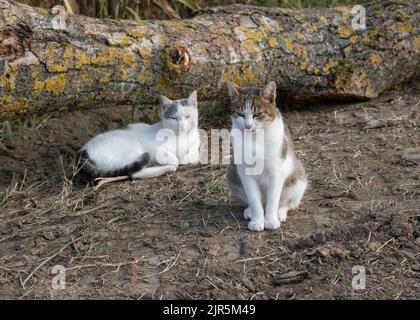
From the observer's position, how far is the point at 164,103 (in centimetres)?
543

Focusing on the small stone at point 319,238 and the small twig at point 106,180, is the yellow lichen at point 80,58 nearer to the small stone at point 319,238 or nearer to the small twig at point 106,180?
the small twig at point 106,180

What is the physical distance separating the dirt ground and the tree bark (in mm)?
386

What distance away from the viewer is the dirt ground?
3416 mm

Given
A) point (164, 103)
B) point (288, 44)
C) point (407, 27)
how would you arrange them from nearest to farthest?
point (164, 103)
point (288, 44)
point (407, 27)

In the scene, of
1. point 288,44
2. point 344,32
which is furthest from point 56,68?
point 344,32

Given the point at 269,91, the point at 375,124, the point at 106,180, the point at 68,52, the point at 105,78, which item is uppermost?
the point at 68,52

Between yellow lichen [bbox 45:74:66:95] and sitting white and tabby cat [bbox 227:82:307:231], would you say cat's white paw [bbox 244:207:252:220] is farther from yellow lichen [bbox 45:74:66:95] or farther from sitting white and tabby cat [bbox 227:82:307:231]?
yellow lichen [bbox 45:74:66:95]

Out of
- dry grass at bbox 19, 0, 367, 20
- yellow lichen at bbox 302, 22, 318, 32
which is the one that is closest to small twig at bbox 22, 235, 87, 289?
yellow lichen at bbox 302, 22, 318, 32

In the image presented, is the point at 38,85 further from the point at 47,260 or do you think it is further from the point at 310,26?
the point at 310,26

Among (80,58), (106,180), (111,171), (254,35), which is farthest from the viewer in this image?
(254,35)

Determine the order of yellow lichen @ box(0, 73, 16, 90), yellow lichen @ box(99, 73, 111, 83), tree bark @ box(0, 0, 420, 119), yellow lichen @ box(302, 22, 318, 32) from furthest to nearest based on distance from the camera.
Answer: yellow lichen @ box(302, 22, 318, 32) → yellow lichen @ box(99, 73, 111, 83) → tree bark @ box(0, 0, 420, 119) → yellow lichen @ box(0, 73, 16, 90)

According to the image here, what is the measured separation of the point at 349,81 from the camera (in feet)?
19.2

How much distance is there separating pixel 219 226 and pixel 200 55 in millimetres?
1708

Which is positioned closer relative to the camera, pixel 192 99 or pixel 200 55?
pixel 200 55
